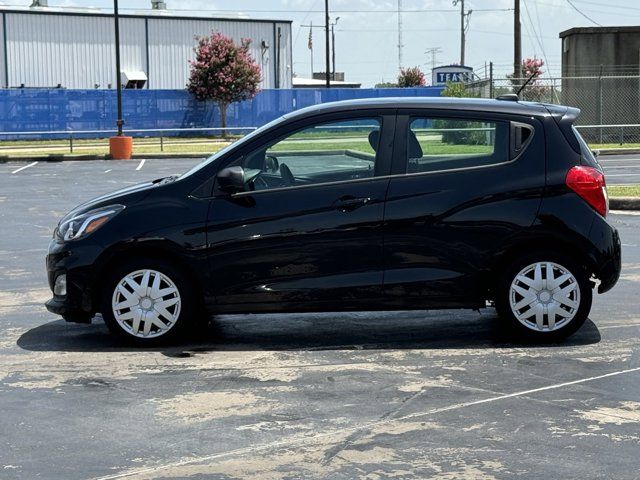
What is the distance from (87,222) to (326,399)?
7.87 feet

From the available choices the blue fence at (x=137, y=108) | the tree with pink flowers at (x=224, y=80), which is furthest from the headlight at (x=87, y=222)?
the tree with pink flowers at (x=224, y=80)

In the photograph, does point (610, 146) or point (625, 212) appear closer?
point (625, 212)

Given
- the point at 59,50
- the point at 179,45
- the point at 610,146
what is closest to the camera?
the point at 610,146

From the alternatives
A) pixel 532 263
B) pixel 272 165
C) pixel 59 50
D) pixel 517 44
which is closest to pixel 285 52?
pixel 59 50

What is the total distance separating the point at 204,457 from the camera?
5.22 meters

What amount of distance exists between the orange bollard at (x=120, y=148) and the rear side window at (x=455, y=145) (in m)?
29.2

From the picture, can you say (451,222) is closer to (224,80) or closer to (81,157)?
(81,157)

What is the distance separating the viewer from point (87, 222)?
7.71 metres

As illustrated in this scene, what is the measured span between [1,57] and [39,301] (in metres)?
53.1

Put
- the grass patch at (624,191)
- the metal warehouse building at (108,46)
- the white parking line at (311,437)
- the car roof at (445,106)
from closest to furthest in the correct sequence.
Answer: the white parking line at (311,437)
the car roof at (445,106)
the grass patch at (624,191)
the metal warehouse building at (108,46)

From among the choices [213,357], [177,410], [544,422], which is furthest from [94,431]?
[544,422]

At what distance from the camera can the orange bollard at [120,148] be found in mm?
36031

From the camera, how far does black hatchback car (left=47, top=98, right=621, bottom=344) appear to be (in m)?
7.57

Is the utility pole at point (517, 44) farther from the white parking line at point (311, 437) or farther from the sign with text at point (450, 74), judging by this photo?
the white parking line at point (311, 437)
